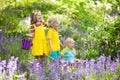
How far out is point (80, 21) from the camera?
10305mm

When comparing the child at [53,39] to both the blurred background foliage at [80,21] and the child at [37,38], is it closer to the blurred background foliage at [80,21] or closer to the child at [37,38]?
the child at [37,38]

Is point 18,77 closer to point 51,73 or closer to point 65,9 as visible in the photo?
point 51,73

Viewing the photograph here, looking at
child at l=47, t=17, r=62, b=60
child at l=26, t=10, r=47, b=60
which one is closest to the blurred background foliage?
child at l=26, t=10, r=47, b=60

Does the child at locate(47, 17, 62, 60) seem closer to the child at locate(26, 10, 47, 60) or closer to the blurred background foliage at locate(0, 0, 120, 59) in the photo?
the child at locate(26, 10, 47, 60)

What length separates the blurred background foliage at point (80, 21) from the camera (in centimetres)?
818

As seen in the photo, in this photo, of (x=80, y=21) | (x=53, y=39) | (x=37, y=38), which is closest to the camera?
(x=53, y=39)

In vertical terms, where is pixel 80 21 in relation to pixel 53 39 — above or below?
below

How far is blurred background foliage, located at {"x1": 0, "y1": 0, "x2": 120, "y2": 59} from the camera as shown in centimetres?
818

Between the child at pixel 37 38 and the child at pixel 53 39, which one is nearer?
the child at pixel 53 39

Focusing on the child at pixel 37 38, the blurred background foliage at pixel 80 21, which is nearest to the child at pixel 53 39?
the child at pixel 37 38

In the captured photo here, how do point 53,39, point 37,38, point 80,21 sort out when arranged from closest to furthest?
1. point 53,39
2. point 37,38
3. point 80,21

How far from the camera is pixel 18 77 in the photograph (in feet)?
16.9

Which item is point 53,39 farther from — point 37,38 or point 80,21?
point 80,21

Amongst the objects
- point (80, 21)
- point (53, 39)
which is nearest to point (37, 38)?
point (53, 39)
